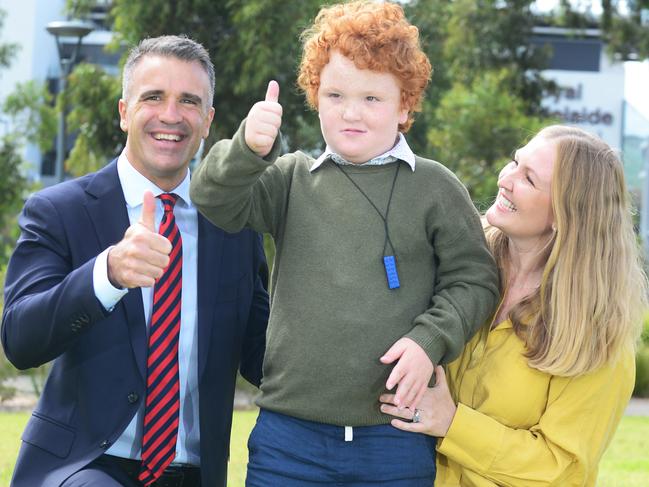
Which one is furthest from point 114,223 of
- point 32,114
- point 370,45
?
point 32,114

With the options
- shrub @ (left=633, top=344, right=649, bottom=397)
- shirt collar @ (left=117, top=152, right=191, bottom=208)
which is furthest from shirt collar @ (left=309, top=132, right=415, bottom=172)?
shrub @ (left=633, top=344, right=649, bottom=397)

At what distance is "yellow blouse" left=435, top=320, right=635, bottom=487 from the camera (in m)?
3.50

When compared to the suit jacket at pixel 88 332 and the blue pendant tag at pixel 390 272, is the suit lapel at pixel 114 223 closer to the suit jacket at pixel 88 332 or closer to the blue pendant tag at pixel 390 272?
the suit jacket at pixel 88 332

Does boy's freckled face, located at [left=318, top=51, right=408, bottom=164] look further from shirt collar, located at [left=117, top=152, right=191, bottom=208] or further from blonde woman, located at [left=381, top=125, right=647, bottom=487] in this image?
shirt collar, located at [left=117, top=152, right=191, bottom=208]

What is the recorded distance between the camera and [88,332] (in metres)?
3.82

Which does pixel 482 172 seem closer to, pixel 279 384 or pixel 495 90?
pixel 495 90

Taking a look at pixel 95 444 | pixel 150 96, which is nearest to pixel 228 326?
pixel 95 444

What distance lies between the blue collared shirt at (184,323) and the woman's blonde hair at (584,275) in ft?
3.87

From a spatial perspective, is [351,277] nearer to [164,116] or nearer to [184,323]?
[184,323]

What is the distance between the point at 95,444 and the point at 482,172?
51.9 ft

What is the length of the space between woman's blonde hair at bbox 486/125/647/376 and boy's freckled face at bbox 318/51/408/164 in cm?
62

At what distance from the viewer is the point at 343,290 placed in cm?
329

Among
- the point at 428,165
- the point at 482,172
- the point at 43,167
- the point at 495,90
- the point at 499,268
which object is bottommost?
the point at 43,167

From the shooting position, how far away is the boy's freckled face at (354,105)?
3311mm
